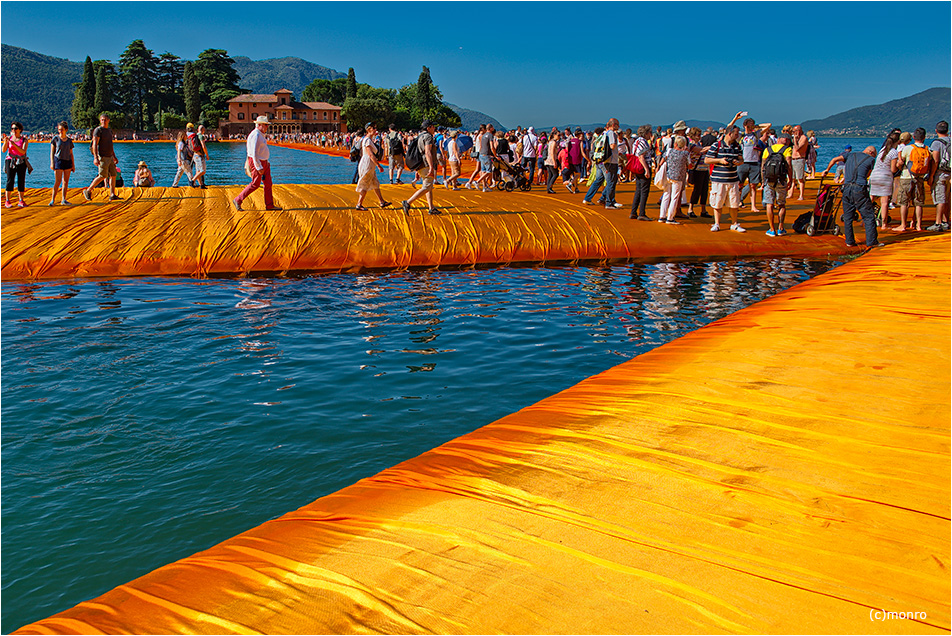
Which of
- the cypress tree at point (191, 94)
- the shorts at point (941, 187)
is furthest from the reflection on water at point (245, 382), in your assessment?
the cypress tree at point (191, 94)

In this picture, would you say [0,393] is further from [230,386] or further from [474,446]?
[474,446]

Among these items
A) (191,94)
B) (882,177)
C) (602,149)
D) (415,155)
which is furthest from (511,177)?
(191,94)

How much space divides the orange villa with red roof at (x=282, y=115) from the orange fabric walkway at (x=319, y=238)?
4151 inches

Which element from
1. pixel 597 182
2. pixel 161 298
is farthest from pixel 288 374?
pixel 597 182

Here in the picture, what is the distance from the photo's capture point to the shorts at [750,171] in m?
12.7

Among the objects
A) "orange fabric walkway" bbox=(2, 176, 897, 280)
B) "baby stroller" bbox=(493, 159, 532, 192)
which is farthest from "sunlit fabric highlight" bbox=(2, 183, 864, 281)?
"baby stroller" bbox=(493, 159, 532, 192)

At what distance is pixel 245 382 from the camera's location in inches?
258

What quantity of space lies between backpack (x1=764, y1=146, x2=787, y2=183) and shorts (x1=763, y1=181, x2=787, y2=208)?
19 centimetres

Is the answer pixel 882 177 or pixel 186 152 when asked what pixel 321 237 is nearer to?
pixel 186 152

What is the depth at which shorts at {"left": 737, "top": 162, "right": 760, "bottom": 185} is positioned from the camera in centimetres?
1273

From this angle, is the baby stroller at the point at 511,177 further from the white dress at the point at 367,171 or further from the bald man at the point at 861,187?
the bald man at the point at 861,187

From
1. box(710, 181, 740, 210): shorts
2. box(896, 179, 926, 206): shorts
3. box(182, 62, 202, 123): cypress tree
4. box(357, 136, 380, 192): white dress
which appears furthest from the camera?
box(182, 62, 202, 123): cypress tree

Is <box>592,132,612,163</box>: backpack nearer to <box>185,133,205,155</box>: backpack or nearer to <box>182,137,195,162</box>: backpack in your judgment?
<box>185,133,205,155</box>: backpack

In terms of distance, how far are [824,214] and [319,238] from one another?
33.8ft
